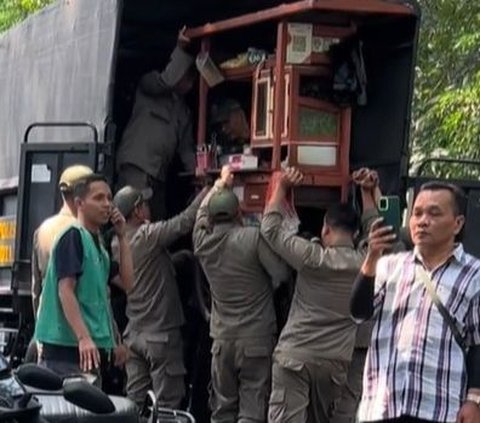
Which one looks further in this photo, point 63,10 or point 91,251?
point 63,10

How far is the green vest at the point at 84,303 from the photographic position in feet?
25.7

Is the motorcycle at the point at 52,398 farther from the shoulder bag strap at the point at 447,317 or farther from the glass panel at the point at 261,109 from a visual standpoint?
the glass panel at the point at 261,109

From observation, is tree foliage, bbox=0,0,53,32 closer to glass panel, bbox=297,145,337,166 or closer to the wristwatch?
glass panel, bbox=297,145,337,166

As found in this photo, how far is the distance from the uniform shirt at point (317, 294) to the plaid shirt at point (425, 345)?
2.71m

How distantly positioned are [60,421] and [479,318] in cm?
177

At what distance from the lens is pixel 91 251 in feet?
25.8

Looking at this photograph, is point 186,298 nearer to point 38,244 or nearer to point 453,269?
point 38,244

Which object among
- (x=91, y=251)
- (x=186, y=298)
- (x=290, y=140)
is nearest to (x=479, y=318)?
(x=91, y=251)

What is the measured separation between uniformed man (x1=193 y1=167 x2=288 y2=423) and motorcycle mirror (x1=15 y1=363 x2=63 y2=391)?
13.2 ft

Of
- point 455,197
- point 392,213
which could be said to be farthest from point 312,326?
point 455,197

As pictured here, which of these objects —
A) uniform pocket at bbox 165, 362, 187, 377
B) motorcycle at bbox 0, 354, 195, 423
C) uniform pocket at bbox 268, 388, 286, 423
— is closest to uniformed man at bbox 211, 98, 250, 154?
uniform pocket at bbox 165, 362, 187, 377

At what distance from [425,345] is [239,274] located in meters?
3.43

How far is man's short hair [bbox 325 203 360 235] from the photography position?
29.2ft

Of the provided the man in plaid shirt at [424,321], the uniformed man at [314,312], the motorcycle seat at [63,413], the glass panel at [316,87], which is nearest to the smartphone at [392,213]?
the uniformed man at [314,312]
